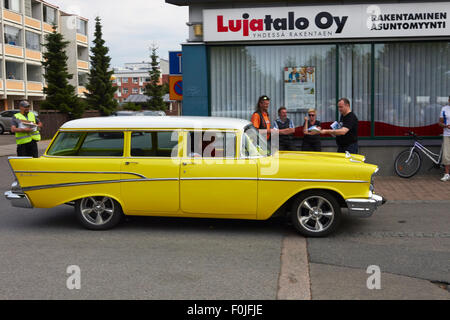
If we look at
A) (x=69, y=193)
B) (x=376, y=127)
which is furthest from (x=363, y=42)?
(x=69, y=193)

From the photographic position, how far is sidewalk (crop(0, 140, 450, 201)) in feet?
31.2

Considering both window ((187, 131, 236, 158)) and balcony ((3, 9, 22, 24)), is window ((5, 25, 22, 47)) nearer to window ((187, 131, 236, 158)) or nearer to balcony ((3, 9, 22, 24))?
balcony ((3, 9, 22, 24))

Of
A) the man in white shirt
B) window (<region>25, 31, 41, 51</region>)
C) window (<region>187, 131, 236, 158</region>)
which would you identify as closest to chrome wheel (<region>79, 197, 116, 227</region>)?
window (<region>187, 131, 236, 158</region>)

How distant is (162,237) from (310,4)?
295 inches

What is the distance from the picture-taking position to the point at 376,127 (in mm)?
12469

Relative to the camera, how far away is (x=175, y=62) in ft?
42.9

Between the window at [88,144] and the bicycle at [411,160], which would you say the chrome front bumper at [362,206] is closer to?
the window at [88,144]

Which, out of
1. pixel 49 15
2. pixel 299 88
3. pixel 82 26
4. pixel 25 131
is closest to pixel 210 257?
pixel 25 131

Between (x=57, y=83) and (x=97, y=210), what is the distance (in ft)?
108

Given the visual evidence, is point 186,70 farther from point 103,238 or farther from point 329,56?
point 103,238

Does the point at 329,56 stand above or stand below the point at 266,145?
above

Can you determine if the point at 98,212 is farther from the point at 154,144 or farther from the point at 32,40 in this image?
the point at 32,40

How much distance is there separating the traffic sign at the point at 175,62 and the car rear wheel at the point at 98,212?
6.38 m

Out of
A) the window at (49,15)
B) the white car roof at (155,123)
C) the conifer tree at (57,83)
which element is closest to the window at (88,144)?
the white car roof at (155,123)
